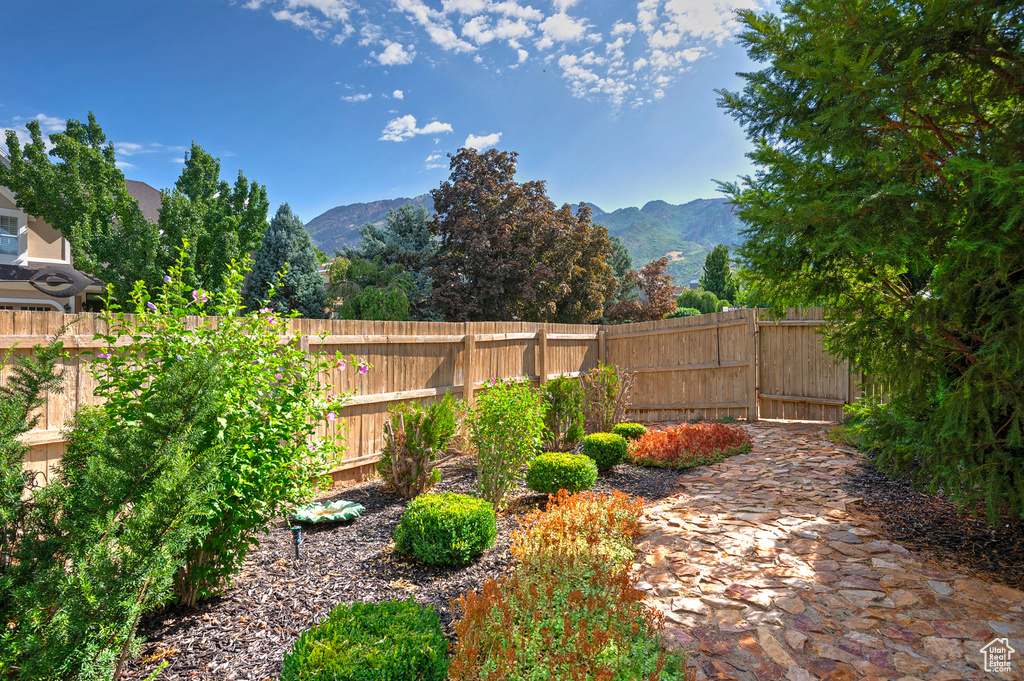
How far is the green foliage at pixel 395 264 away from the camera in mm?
14945

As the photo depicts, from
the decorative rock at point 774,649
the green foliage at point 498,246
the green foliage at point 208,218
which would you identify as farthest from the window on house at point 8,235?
the decorative rock at point 774,649

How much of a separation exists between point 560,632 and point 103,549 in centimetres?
175

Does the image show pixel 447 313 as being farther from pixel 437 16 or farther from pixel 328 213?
pixel 328 213

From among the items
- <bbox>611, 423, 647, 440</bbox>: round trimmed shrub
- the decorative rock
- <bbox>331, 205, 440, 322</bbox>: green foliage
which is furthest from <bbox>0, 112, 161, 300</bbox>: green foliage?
the decorative rock

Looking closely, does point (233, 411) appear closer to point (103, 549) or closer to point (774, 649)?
point (103, 549)

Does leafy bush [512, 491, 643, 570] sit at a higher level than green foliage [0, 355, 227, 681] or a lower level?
lower

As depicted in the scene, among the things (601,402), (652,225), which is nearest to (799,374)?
(601,402)

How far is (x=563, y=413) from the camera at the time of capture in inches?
259

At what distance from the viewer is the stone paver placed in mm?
2309

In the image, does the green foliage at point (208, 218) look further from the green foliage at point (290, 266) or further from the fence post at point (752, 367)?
the fence post at point (752, 367)

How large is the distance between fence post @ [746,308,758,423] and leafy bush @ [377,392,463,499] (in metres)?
6.02

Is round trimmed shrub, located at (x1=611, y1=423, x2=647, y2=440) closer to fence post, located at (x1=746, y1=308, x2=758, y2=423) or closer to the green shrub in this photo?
fence post, located at (x1=746, y1=308, x2=758, y2=423)

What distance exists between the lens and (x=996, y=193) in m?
Answer: 2.12

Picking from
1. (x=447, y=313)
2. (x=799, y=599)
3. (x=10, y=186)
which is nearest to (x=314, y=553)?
(x=799, y=599)
